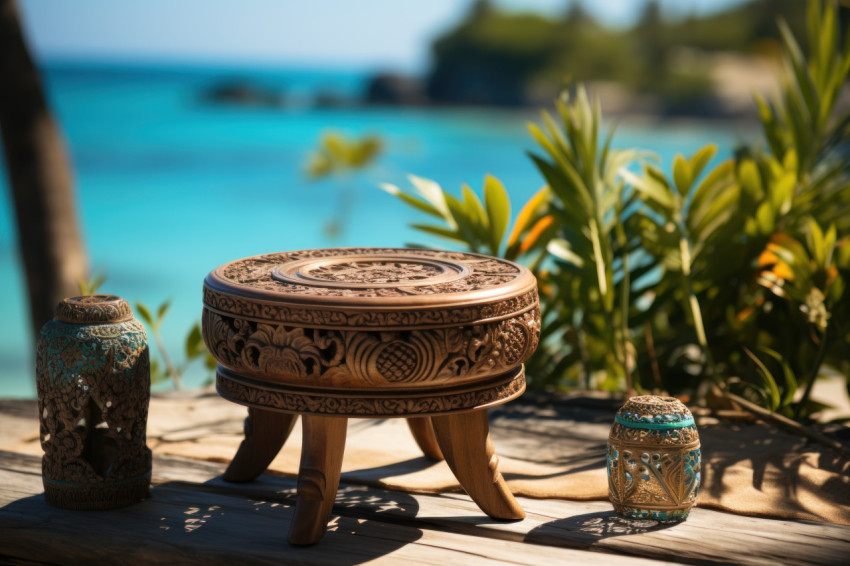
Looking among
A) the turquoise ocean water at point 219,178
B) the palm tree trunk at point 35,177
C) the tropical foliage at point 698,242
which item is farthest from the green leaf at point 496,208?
the turquoise ocean water at point 219,178

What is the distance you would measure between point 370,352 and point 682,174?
137 cm

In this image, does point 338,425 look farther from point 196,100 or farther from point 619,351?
point 196,100

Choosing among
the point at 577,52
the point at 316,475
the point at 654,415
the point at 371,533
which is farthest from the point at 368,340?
the point at 577,52

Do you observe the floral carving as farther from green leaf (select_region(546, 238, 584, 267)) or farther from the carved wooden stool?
green leaf (select_region(546, 238, 584, 267))

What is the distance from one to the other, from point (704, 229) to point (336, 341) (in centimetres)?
147

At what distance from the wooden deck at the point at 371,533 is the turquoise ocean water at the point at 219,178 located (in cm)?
585

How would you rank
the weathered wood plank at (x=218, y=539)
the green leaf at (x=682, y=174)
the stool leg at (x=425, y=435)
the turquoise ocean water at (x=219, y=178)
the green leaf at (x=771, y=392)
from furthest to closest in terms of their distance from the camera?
the turquoise ocean water at (x=219, y=178), the green leaf at (x=682, y=174), the green leaf at (x=771, y=392), the stool leg at (x=425, y=435), the weathered wood plank at (x=218, y=539)

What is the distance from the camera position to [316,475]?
172 centimetres

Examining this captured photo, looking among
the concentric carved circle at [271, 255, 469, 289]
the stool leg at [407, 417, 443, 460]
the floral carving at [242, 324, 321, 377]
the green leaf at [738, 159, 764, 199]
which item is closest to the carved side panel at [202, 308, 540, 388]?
the floral carving at [242, 324, 321, 377]

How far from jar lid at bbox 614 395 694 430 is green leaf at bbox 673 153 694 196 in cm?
96

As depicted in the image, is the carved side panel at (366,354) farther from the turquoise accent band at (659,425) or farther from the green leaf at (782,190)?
the green leaf at (782,190)

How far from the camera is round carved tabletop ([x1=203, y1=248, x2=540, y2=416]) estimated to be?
1.58 meters

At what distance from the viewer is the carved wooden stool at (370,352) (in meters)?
1.58

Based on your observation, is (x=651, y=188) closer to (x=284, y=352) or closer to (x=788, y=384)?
(x=788, y=384)
